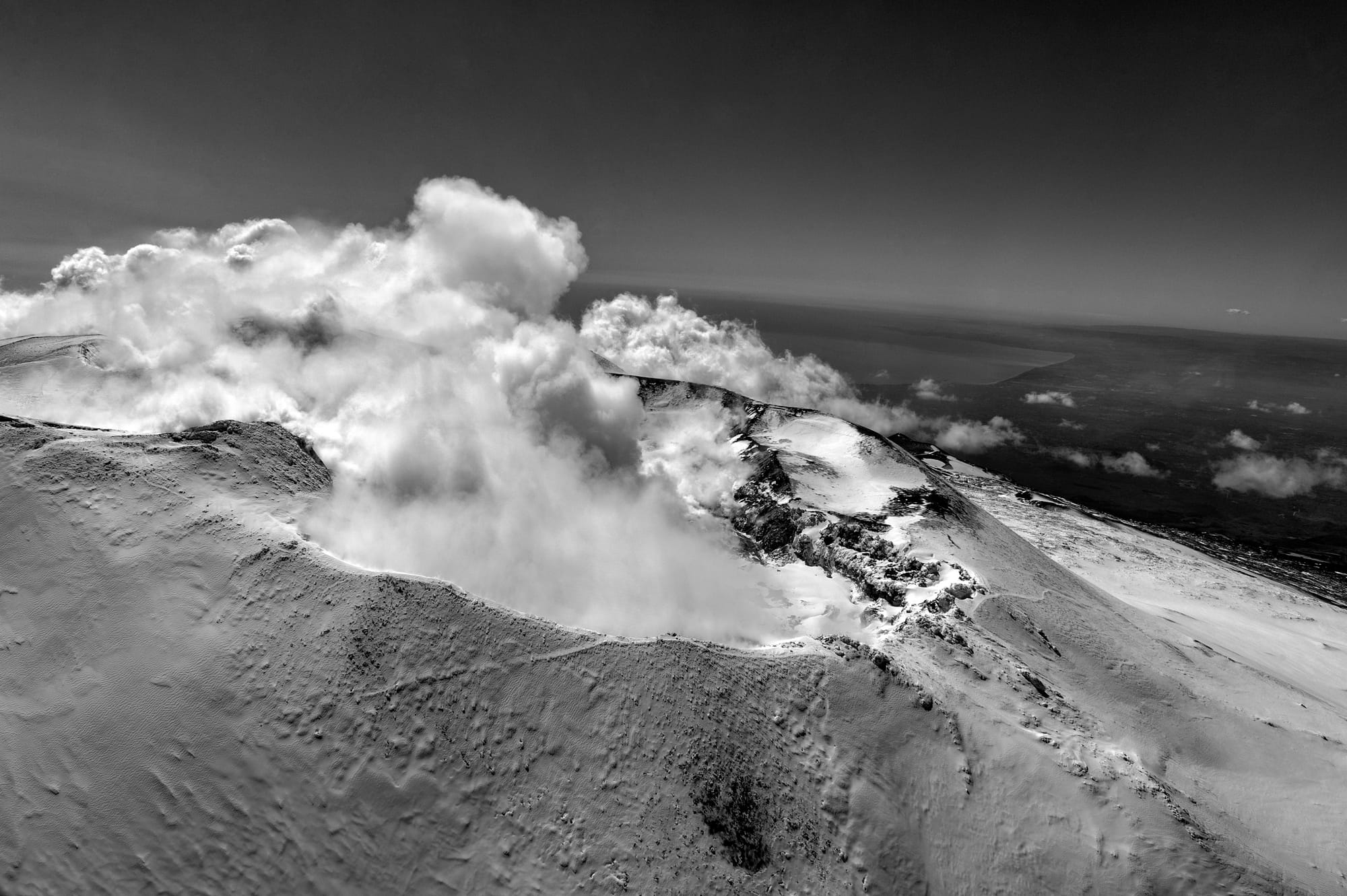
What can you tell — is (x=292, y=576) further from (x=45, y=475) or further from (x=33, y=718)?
(x=45, y=475)

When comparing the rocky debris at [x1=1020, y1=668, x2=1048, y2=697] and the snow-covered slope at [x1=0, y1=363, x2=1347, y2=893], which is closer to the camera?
the snow-covered slope at [x1=0, y1=363, x2=1347, y2=893]

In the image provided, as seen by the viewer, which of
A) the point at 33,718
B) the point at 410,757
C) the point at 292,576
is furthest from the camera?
the point at 292,576

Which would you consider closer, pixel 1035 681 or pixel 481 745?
pixel 481 745

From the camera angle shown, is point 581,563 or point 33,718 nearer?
point 33,718

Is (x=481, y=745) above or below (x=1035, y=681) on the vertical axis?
above

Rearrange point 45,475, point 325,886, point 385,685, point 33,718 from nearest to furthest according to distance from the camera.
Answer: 1. point 325,886
2. point 33,718
3. point 385,685
4. point 45,475

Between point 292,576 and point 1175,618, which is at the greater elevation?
point 292,576

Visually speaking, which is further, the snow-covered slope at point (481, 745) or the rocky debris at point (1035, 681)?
the rocky debris at point (1035, 681)

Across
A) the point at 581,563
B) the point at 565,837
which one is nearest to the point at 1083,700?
the point at 565,837
